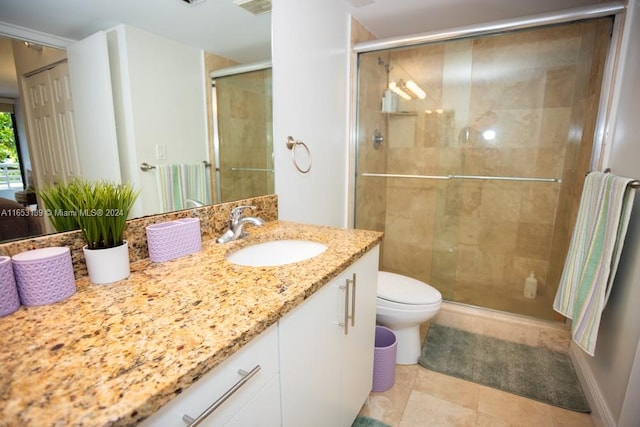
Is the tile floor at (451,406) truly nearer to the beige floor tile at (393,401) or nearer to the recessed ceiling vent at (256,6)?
the beige floor tile at (393,401)

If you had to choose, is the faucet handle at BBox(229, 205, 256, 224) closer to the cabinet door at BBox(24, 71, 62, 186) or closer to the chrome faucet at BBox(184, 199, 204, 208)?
the chrome faucet at BBox(184, 199, 204, 208)

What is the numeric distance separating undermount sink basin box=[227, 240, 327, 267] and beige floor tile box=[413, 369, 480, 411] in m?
0.98

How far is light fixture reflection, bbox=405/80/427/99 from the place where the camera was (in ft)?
8.63

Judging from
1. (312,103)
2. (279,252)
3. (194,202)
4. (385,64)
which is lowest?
(279,252)

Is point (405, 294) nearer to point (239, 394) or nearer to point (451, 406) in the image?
point (451, 406)

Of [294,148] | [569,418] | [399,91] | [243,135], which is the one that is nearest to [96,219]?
[243,135]

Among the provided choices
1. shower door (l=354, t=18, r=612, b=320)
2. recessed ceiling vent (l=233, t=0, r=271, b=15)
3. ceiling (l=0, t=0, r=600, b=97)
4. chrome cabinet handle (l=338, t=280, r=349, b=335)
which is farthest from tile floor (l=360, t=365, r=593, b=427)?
recessed ceiling vent (l=233, t=0, r=271, b=15)

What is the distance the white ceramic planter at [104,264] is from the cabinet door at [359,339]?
645 millimetres

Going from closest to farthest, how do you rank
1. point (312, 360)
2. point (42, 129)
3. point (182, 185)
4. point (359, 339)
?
1. point (42, 129)
2. point (312, 360)
3. point (182, 185)
4. point (359, 339)

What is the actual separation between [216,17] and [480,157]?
2.14 meters

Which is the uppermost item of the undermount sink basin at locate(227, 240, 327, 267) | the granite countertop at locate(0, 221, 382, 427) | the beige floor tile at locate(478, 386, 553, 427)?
the granite countertop at locate(0, 221, 382, 427)

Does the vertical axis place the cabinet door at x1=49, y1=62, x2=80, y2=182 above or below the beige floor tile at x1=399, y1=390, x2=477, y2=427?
above

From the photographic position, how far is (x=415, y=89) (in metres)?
2.64

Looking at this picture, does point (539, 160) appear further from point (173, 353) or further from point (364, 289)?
point (173, 353)
